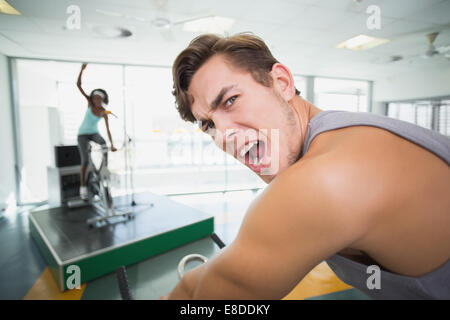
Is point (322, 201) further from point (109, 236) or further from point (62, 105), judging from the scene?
point (62, 105)

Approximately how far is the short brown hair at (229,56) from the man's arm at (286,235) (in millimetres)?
470

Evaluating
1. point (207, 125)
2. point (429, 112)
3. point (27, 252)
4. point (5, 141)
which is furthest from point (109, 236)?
point (429, 112)

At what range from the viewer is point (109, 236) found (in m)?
2.89

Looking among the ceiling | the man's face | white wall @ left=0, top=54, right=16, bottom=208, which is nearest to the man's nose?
the man's face

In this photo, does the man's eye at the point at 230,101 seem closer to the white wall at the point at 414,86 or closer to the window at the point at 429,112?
the white wall at the point at 414,86

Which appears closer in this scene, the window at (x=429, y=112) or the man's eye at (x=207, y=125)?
the man's eye at (x=207, y=125)

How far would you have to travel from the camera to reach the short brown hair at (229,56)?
0.76m

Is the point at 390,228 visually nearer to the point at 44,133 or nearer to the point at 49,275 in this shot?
the point at 49,275

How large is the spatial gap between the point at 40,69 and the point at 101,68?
1.45m

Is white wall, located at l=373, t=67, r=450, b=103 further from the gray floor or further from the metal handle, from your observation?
the metal handle

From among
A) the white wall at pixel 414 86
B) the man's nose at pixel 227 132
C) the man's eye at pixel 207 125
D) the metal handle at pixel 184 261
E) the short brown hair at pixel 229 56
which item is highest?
the white wall at pixel 414 86

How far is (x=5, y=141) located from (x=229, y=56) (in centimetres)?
620

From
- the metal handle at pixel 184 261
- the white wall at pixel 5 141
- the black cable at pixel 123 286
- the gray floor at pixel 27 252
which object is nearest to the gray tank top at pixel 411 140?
the metal handle at pixel 184 261

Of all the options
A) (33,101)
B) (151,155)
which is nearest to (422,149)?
(33,101)
